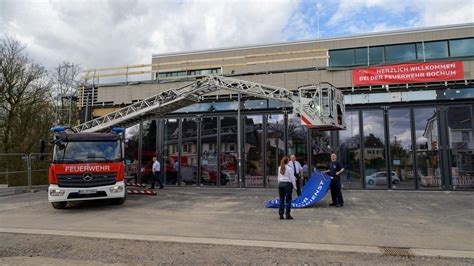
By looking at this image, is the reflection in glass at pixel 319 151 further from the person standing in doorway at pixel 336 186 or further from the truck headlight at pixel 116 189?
the truck headlight at pixel 116 189

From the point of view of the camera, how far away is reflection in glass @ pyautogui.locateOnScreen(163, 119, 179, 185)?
62.9 feet

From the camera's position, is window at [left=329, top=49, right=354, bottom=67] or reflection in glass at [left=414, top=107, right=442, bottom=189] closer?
reflection in glass at [left=414, top=107, right=442, bottom=189]

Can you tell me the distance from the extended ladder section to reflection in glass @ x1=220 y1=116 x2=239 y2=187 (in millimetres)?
3292

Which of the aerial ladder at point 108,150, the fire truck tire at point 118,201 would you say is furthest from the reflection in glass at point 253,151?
the fire truck tire at point 118,201

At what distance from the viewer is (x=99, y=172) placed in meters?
11.3

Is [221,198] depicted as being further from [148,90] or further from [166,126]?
[148,90]

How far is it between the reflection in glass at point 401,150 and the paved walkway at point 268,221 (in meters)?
2.18

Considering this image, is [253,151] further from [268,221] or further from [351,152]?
[268,221]

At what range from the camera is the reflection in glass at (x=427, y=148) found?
15.8 meters

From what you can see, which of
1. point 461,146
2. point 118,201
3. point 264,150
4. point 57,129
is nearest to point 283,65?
point 264,150

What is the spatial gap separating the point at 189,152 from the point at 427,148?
1164cm

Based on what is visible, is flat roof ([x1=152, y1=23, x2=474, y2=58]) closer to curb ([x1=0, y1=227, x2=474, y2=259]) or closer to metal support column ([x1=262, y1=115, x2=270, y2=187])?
metal support column ([x1=262, y1=115, x2=270, y2=187])

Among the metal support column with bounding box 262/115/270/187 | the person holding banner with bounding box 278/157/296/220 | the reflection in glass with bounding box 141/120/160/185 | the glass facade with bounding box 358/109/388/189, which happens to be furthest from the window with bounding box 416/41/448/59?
the reflection in glass with bounding box 141/120/160/185

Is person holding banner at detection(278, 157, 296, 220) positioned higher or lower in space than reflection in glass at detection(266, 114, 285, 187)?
lower
